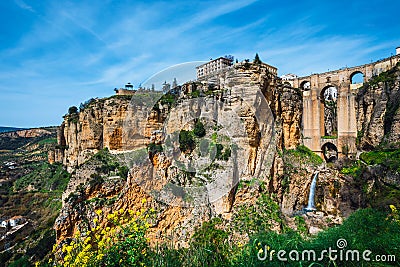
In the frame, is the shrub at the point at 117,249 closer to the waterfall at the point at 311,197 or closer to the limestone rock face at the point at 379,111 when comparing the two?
the waterfall at the point at 311,197

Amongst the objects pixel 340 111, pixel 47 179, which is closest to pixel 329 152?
pixel 340 111

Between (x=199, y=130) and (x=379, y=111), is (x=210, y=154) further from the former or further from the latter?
(x=379, y=111)

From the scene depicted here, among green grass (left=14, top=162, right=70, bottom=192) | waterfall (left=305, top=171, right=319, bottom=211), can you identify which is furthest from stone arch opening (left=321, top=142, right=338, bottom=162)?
green grass (left=14, top=162, right=70, bottom=192)

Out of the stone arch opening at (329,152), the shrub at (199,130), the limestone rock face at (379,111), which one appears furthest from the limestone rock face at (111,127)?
the limestone rock face at (379,111)

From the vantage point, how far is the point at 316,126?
24.8 meters

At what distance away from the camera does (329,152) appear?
84.8 feet

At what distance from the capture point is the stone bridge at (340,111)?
2411 cm

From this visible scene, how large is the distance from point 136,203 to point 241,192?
6.22m

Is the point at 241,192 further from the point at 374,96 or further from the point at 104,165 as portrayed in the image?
the point at 374,96

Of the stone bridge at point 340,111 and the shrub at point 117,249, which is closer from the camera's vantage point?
the shrub at point 117,249

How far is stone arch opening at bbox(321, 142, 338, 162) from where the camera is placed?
81.0ft

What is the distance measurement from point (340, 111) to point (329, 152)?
12.8 feet

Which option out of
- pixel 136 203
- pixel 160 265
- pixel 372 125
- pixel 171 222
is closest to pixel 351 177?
pixel 372 125

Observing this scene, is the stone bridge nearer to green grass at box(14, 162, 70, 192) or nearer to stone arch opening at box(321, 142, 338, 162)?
stone arch opening at box(321, 142, 338, 162)
